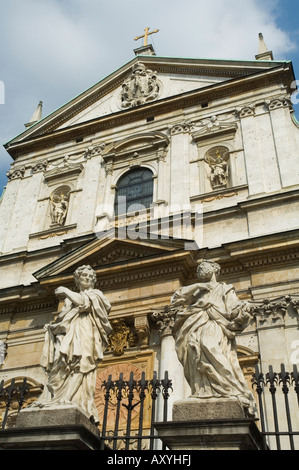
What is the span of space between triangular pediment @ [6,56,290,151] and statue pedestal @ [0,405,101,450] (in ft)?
45.3

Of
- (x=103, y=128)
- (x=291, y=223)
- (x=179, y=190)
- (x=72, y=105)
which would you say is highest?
(x=72, y=105)

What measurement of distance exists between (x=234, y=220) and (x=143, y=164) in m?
4.39

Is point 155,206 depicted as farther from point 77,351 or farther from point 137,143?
point 77,351

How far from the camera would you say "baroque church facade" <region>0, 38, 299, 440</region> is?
481 inches

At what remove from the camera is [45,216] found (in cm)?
1720

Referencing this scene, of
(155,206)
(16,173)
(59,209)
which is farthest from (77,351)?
(16,173)

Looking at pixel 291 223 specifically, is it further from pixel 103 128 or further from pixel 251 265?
Result: pixel 103 128

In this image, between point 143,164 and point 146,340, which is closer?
point 146,340

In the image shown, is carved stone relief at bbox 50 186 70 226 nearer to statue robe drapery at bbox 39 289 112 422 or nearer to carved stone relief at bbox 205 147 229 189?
carved stone relief at bbox 205 147 229 189

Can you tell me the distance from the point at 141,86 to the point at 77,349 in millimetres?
14795

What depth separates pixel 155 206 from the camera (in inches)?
600

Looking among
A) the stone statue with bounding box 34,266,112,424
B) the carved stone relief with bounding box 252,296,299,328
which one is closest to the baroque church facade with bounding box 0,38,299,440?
the carved stone relief with bounding box 252,296,299,328

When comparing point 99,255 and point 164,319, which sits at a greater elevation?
point 99,255

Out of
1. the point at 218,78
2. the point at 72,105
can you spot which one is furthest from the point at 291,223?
the point at 72,105
